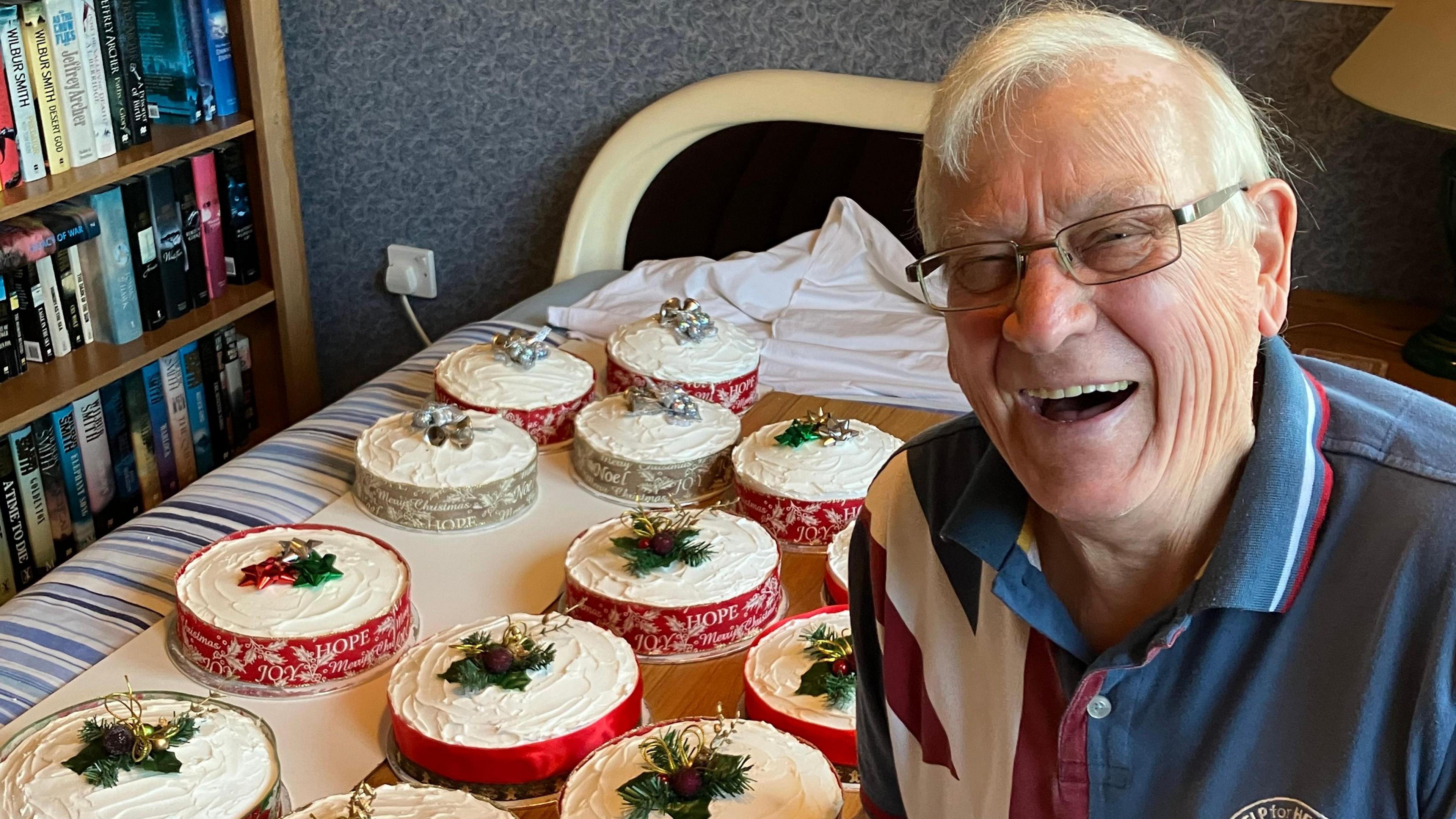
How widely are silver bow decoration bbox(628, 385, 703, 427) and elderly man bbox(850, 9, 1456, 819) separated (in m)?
0.98

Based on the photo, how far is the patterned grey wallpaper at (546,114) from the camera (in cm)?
235

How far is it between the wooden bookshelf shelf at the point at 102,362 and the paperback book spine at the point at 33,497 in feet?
0.24

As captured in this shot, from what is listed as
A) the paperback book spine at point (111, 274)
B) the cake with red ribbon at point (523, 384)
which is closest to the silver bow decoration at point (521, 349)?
the cake with red ribbon at point (523, 384)

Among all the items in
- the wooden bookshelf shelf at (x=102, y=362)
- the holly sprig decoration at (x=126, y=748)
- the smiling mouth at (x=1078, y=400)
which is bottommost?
the wooden bookshelf shelf at (x=102, y=362)

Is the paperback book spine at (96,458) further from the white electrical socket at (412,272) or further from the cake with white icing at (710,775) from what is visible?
Result: the cake with white icing at (710,775)

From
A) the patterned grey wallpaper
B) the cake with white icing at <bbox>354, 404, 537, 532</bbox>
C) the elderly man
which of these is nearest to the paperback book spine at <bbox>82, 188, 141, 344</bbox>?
the patterned grey wallpaper

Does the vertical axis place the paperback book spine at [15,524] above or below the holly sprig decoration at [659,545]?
below

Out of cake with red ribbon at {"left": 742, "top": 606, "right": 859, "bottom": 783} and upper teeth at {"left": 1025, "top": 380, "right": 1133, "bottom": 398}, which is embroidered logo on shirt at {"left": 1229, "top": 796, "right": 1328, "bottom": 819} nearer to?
upper teeth at {"left": 1025, "top": 380, "right": 1133, "bottom": 398}

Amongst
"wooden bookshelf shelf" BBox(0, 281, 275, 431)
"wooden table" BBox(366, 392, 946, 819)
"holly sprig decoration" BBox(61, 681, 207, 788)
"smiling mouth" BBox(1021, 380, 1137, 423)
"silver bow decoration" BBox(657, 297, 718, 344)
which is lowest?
"wooden bookshelf shelf" BBox(0, 281, 275, 431)

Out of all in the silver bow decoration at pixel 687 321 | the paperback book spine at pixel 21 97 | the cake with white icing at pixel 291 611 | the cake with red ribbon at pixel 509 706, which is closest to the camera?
the cake with red ribbon at pixel 509 706

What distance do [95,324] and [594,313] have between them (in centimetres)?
101

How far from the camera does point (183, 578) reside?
1.48m

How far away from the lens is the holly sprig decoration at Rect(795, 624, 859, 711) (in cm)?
130

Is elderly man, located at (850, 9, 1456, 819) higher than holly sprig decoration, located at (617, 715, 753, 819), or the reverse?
elderly man, located at (850, 9, 1456, 819)
